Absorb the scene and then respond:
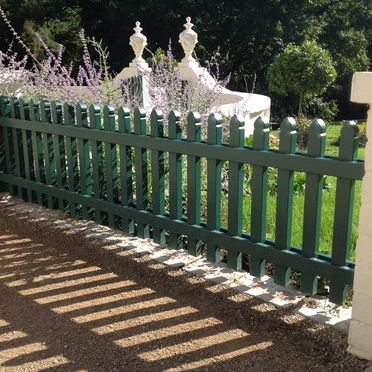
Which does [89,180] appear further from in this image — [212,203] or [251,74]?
[251,74]

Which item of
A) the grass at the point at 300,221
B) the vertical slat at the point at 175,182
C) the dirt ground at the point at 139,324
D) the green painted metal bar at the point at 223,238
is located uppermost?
the vertical slat at the point at 175,182

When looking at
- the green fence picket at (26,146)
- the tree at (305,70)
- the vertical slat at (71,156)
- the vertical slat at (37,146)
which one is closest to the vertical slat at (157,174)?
the vertical slat at (71,156)

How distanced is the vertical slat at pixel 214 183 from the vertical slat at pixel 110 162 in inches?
39.3

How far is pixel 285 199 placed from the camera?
3191 mm

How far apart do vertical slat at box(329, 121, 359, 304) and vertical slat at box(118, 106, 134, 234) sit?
178 centimetres

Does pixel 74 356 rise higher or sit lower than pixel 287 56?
lower

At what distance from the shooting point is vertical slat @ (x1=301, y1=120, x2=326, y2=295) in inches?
116

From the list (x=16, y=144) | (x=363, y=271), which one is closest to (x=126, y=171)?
(x=16, y=144)

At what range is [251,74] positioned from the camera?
27.0 m

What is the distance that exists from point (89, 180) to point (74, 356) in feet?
6.80

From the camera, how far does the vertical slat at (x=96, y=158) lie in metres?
4.33

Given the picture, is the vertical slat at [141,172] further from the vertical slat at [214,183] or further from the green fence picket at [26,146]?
the green fence picket at [26,146]

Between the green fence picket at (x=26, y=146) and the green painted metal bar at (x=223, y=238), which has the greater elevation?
the green fence picket at (x=26, y=146)

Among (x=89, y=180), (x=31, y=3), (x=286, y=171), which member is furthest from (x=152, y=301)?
(x=31, y=3)
